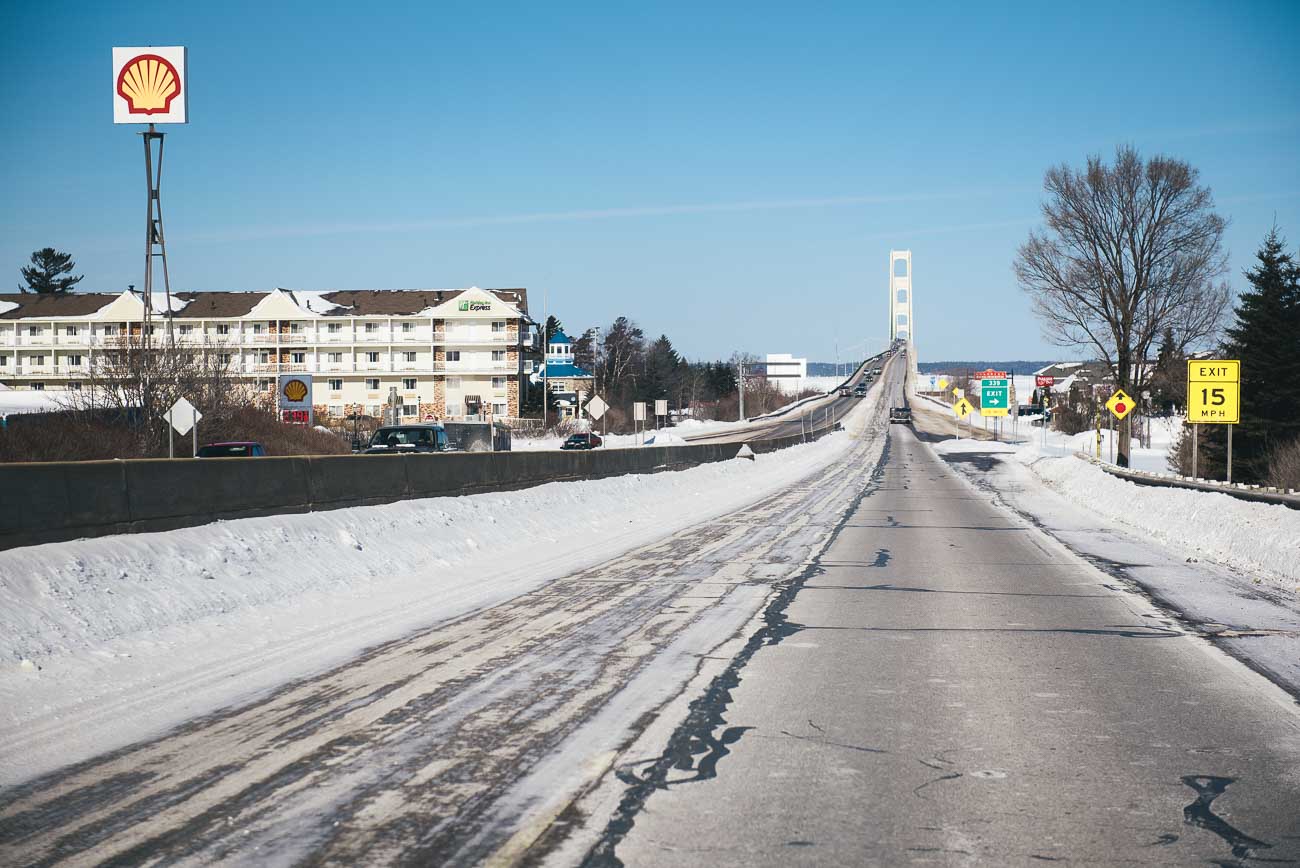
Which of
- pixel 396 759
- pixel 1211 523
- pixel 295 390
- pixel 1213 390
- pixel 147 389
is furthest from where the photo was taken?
pixel 147 389

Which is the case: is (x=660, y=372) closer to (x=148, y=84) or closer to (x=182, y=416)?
(x=148, y=84)

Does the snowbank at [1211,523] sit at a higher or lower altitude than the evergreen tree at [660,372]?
lower

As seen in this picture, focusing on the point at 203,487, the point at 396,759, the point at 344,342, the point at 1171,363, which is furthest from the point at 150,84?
the point at 344,342

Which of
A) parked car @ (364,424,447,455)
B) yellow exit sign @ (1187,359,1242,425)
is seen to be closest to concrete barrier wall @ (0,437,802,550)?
parked car @ (364,424,447,455)

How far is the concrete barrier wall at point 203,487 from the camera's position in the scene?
10023 mm

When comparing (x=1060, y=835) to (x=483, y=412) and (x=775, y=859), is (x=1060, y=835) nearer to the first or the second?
(x=775, y=859)

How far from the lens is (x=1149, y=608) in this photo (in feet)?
36.7

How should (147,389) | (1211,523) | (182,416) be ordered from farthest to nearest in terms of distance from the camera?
(147,389)
(182,416)
(1211,523)

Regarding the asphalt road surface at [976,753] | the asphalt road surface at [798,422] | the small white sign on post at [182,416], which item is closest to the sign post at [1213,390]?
the asphalt road surface at [976,753]

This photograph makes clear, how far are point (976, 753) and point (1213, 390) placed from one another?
21671mm

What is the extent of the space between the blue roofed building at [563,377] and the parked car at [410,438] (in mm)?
81353

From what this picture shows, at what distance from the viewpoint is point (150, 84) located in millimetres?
41531

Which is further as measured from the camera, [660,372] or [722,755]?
[660,372]

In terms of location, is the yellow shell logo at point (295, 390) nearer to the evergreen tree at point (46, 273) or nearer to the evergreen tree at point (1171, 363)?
the evergreen tree at point (1171, 363)
